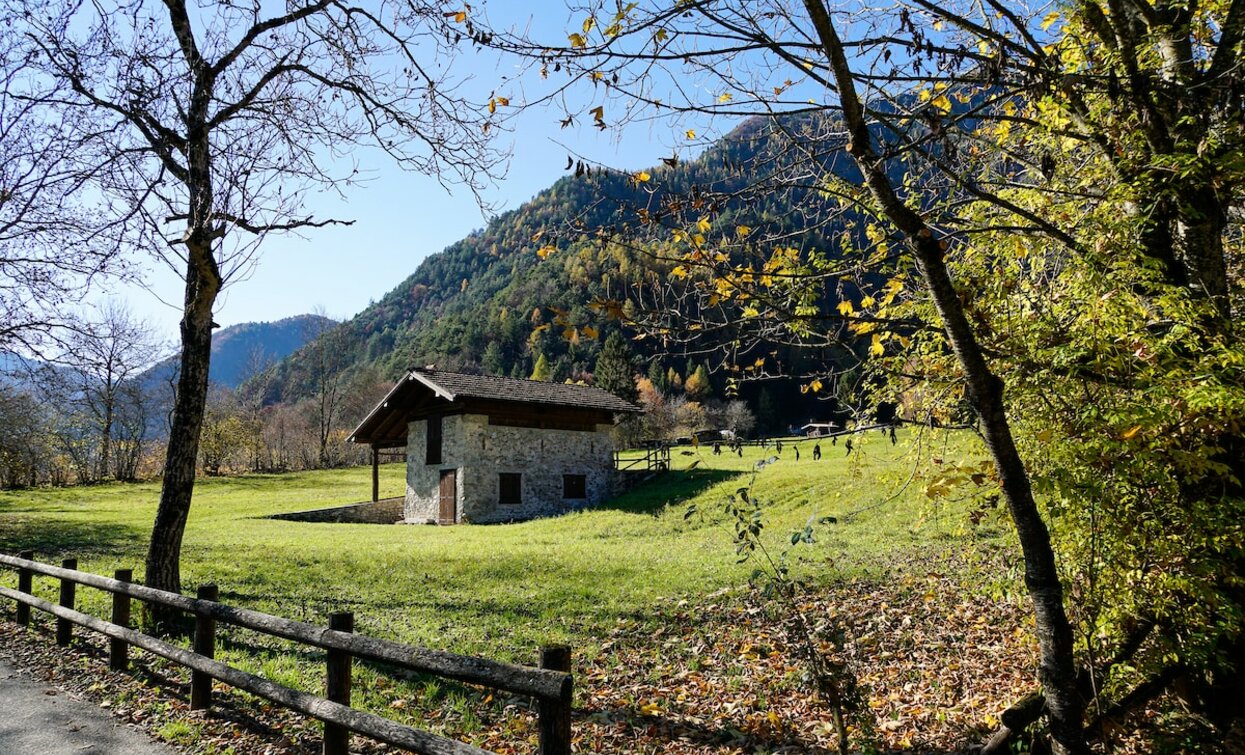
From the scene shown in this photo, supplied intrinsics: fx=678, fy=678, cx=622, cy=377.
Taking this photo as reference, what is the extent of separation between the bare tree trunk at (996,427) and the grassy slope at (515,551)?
1387 millimetres

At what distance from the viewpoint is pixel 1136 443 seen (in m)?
4.02

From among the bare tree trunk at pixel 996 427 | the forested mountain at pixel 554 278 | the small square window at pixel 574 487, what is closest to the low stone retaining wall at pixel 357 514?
the small square window at pixel 574 487

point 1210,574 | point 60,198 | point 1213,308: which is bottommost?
point 1210,574

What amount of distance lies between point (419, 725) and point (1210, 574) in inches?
224

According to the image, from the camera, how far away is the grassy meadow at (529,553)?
23.3ft

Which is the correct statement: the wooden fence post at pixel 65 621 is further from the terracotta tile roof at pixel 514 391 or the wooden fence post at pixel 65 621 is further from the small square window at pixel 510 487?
the small square window at pixel 510 487

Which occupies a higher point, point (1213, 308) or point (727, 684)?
point (1213, 308)

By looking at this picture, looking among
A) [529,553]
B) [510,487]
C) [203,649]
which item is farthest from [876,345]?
[510,487]

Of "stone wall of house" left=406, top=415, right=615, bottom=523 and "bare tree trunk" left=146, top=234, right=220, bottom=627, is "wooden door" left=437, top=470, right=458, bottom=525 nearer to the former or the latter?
"stone wall of house" left=406, top=415, right=615, bottom=523

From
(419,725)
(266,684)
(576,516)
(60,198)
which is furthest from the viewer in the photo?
(576,516)

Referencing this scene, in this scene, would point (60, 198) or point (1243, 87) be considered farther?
point (60, 198)

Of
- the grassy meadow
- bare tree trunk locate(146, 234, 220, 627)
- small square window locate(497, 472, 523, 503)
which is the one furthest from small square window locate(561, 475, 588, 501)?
bare tree trunk locate(146, 234, 220, 627)

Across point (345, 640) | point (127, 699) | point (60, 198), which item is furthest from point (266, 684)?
point (60, 198)

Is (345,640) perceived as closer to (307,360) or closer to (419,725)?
(419,725)
